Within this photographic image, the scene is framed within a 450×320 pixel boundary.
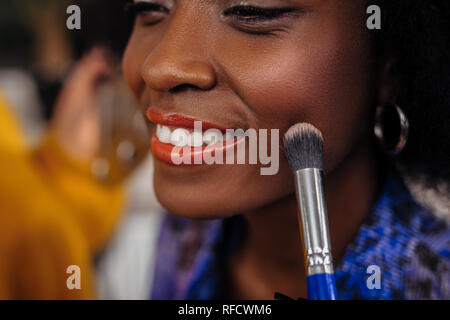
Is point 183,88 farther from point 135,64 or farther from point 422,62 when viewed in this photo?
point 422,62

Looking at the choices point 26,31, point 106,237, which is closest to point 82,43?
point 106,237

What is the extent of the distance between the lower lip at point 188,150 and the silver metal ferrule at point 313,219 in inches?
3.3

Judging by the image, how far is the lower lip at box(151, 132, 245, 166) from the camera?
556mm

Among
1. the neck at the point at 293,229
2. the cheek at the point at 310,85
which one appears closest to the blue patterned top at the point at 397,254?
the neck at the point at 293,229

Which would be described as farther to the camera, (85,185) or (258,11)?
(85,185)

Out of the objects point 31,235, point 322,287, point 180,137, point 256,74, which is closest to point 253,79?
point 256,74

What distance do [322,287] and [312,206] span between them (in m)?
0.07

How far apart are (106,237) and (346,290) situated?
68 centimetres

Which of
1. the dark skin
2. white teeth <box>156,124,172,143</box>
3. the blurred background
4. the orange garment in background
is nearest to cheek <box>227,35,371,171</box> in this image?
the dark skin

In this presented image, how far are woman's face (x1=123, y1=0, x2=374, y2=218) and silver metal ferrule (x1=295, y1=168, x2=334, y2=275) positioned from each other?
62 millimetres

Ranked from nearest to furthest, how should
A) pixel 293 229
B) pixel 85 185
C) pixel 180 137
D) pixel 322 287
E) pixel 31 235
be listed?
pixel 322 287, pixel 180 137, pixel 293 229, pixel 31 235, pixel 85 185

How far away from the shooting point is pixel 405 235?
24.6 inches

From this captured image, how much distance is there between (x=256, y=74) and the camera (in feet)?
1.74

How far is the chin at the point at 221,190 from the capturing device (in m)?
0.57
